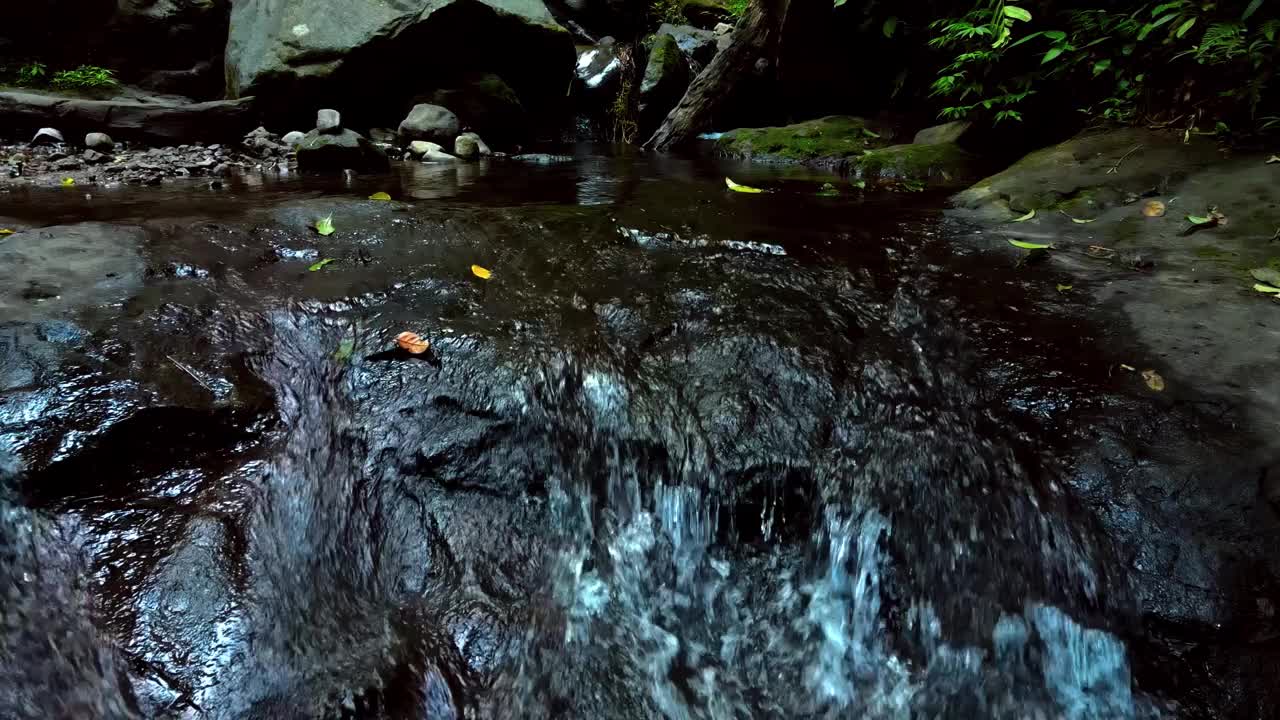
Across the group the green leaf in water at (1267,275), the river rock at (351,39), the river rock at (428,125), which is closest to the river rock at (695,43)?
the river rock at (351,39)

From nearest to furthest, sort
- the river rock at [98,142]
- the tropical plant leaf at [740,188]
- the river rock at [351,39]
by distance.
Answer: the tropical plant leaf at [740,188]
the river rock at [98,142]
the river rock at [351,39]

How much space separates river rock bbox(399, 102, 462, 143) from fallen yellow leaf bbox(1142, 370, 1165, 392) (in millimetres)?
7717

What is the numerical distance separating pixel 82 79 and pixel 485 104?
4653 mm

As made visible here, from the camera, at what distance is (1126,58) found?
4672 mm

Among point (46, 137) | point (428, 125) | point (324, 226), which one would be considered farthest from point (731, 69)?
point (46, 137)

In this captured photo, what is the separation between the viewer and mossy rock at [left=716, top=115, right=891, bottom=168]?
695 centimetres

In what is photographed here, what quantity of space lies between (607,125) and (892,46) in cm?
477

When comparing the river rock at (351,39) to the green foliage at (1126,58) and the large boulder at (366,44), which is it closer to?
the large boulder at (366,44)

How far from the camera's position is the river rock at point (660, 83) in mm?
10008

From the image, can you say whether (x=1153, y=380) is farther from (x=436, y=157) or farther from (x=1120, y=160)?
(x=436, y=157)

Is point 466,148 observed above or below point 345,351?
above

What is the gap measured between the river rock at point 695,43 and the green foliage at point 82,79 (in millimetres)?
7543

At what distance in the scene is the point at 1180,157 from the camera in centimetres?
389

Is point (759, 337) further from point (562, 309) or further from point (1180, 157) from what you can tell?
point (1180, 157)
